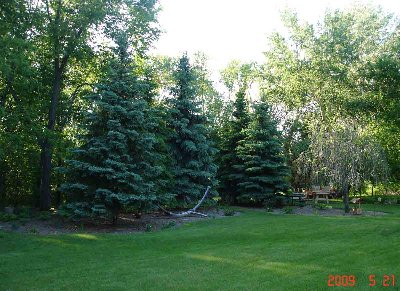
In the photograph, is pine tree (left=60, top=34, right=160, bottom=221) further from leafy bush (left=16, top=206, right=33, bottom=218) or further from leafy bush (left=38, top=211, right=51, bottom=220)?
leafy bush (left=16, top=206, right=33, bottom=218)

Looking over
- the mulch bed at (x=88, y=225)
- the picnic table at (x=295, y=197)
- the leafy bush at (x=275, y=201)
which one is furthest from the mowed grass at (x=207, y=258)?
the picnic table at (x=295, y=197)

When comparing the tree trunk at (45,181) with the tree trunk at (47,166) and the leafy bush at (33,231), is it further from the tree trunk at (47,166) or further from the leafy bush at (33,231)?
the leafy bush at (33,231)

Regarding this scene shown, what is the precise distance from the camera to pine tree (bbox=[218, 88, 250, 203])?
22.1 meters

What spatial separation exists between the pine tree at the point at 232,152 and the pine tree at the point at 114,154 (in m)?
8.68

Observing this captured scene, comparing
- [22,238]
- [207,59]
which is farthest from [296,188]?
[22,238]

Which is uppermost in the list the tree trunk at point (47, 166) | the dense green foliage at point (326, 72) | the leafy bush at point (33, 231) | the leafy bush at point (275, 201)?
the dense green foliage at point (326, 72)

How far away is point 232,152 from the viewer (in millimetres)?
22781

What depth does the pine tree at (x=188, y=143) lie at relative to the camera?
59.1 feet

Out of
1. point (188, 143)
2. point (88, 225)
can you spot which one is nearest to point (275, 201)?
point (188, 143)

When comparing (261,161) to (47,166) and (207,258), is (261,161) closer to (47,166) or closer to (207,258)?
(47,166)

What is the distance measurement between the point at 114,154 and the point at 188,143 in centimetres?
558

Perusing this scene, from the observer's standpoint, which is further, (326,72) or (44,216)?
(326,72)
